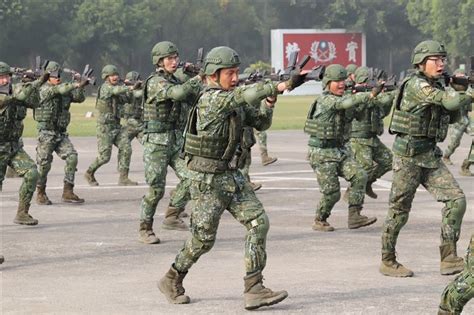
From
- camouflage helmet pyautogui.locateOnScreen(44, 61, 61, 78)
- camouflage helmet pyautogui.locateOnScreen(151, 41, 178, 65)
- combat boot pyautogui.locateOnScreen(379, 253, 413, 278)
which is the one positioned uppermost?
camouflage helmet pyautogui.locateOnScreen(151, 41, 178, 65)

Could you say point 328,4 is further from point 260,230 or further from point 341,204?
point 260,230

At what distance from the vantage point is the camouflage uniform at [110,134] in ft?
60.1

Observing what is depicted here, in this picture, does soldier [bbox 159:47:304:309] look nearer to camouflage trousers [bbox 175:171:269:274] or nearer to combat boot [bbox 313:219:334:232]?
camouflage trousers [bbox 175:171:269:274]

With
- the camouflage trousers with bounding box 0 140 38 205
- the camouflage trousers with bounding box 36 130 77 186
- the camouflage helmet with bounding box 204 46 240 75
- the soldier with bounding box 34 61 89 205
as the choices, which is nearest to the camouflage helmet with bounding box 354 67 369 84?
the soldier with bounding box 34 61 89 205

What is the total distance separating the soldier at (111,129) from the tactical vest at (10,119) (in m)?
5.25

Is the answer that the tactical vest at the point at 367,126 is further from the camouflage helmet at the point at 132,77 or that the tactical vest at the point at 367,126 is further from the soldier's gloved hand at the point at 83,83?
the camouflage helmet at the point at 132,77

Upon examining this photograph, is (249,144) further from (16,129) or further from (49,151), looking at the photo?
(49,151)

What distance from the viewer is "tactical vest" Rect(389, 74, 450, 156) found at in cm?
1010

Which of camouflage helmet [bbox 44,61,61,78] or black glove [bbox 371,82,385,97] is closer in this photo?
black glove [bbox 371,82,385,97]

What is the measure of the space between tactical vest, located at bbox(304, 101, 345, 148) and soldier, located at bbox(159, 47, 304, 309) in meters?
3.93

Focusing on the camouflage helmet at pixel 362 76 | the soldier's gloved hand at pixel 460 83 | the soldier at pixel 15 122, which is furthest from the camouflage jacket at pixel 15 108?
the soldier's gloved hand at pixel 460 83

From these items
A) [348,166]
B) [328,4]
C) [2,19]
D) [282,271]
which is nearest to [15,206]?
[348,166]

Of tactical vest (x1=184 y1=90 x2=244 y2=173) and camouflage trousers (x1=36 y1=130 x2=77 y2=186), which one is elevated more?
tactical vest (x1=184 y1=90 x2=244 y2=173)

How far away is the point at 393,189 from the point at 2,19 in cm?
6712
